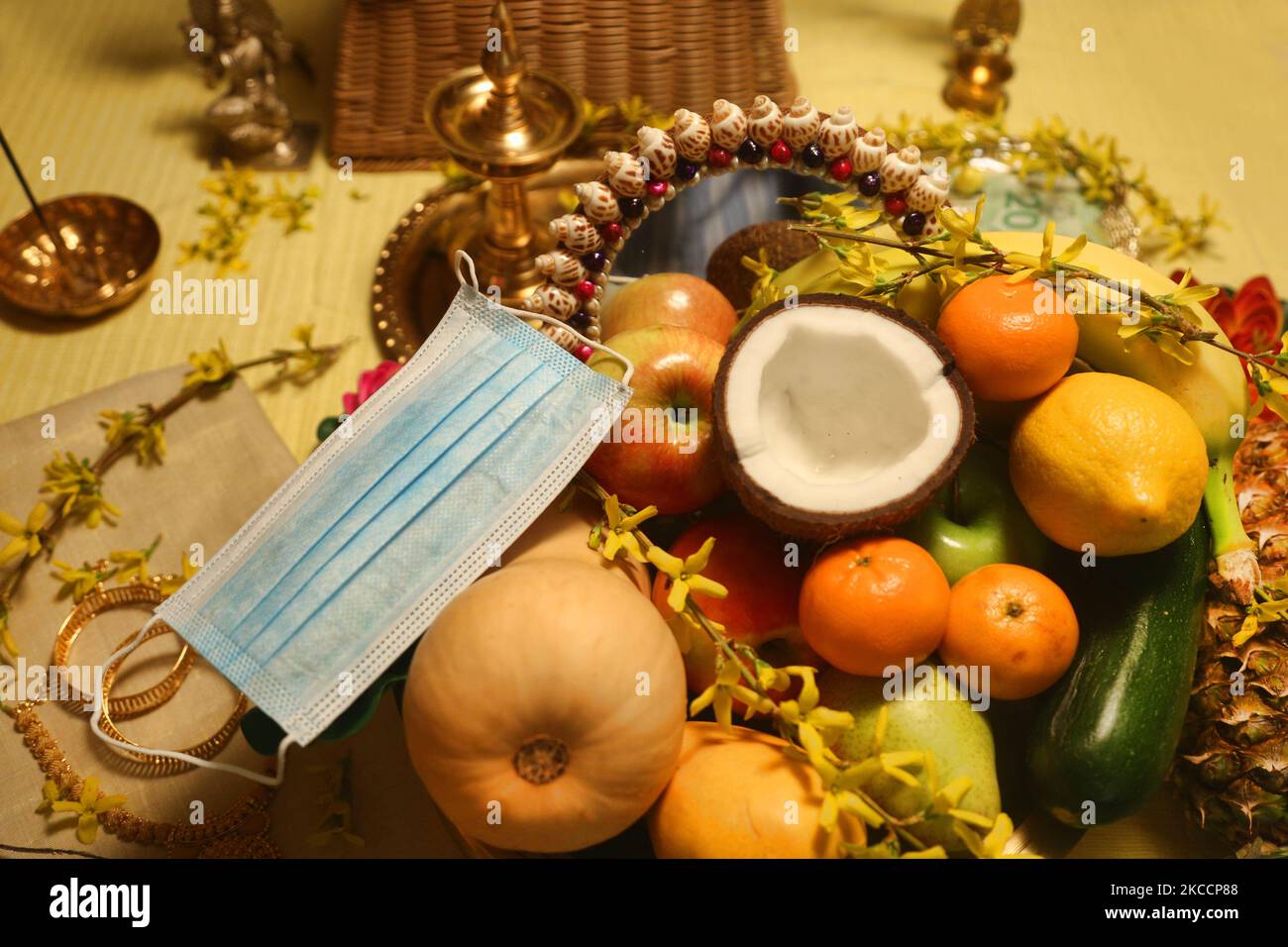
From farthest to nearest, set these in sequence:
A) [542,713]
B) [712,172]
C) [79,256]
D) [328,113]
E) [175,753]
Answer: [328,113]
[79,256]
[712,172]
[175,753]
[542,713]

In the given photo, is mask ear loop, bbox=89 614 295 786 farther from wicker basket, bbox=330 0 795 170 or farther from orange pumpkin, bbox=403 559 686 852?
wicker basket, bbox=330 0 795 170

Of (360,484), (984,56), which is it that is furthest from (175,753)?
(984,56)

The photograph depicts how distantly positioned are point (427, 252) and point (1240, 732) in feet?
3.17

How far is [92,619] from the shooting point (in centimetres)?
86

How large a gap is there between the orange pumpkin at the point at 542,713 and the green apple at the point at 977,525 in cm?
24

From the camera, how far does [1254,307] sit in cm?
94

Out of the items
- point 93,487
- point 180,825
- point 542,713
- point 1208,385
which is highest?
point 1208,385

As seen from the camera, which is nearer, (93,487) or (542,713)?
(542,713)

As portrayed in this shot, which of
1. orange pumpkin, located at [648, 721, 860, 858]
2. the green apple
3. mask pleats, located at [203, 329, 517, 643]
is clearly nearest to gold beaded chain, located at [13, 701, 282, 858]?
mask pleats, located at [203, 329, 517, 643]

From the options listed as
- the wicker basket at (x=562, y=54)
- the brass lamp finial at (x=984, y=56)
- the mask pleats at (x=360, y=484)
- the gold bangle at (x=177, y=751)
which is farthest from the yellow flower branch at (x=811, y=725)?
the brass lamp finial at (x=984, y=56)

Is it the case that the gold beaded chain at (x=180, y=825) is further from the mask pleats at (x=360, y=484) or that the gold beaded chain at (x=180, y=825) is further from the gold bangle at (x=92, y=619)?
the mask pleats at (x=360, y=484)

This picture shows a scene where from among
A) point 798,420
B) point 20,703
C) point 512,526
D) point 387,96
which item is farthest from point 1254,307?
point 20,703

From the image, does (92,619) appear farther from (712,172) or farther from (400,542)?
(712,172)
